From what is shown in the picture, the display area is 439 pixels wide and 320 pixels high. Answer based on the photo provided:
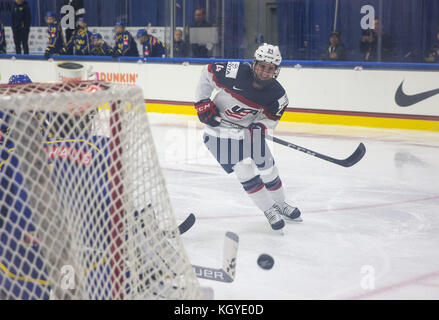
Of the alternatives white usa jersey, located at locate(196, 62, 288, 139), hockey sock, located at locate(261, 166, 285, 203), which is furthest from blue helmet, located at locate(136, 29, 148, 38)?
hockey sock, located at locate(261, 166, 285, 203)

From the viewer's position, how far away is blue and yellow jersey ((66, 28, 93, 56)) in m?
9.00

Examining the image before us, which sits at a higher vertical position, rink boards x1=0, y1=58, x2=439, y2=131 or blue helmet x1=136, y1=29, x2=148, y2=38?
blue helmet x1=136, y1=29, x2=148, y2=38

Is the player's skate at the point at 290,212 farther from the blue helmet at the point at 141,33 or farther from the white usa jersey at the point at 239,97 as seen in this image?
the blue helmet at the point at 141,33

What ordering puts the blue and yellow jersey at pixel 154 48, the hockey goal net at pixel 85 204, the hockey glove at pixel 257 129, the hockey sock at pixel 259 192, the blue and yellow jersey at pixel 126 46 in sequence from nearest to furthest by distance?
the hockey goal net at pixel 85 204
the hockey sock at pixel 259 192
the hockey glove at pixel 257 129
the blue and yellow jersey at pixel 154 48
the blue and yellow jersey at pixel 126 46

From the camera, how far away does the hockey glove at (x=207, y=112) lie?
349cm

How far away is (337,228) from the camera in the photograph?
3.47 metres

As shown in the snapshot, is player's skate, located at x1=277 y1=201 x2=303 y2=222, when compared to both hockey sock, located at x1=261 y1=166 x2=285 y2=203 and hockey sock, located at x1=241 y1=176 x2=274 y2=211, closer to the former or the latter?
hockey sock, located at x1=261 y1=166 x2=285 y2=203

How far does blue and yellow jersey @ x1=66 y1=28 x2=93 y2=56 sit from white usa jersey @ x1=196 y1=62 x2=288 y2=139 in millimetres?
5862

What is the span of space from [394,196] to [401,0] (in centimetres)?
372

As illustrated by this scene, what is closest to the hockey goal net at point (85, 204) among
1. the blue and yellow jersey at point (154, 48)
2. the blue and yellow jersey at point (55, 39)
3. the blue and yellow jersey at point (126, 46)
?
the blue and yellow jersey at point (154, 48)

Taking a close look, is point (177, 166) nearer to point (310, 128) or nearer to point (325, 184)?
point (325, 184)

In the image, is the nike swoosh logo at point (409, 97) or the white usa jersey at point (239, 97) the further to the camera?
the nike swoosh logo at point (409, 97)

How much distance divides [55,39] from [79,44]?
445mm

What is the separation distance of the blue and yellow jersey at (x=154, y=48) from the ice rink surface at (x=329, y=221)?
2480mm
